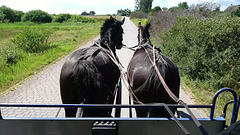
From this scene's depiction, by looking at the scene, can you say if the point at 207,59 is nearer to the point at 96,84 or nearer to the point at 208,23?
the point at 208,23

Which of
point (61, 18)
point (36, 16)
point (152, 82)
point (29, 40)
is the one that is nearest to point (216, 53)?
point (152, 82)

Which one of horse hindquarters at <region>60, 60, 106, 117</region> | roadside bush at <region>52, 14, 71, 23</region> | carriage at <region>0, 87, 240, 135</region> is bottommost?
carriage at <region>0, 87, 240, 135</region>

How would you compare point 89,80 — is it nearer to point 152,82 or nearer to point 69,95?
point 69,95

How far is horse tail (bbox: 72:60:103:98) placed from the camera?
2.87 meters

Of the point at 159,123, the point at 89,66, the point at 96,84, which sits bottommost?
the point at 159,123

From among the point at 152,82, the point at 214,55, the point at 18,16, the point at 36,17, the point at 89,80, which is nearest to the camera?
the point at 89,80

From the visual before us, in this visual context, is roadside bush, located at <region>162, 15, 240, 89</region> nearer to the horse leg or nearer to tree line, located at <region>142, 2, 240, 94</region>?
tree line, located at <region>142, 2, 240, 94</region>

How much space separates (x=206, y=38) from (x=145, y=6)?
100258 mm

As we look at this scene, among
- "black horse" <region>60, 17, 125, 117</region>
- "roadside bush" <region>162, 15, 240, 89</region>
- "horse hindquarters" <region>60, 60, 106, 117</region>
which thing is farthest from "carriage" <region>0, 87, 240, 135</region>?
"roadside bush" <region>162, 15, 240, 89</region>

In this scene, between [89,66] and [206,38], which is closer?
[89,66]

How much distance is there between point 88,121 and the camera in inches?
90.0

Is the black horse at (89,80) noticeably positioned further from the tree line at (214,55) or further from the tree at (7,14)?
the tree at (7,14)

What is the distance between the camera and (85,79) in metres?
2.86

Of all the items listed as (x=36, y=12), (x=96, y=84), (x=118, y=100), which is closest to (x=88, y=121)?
(x=96, y=84)
